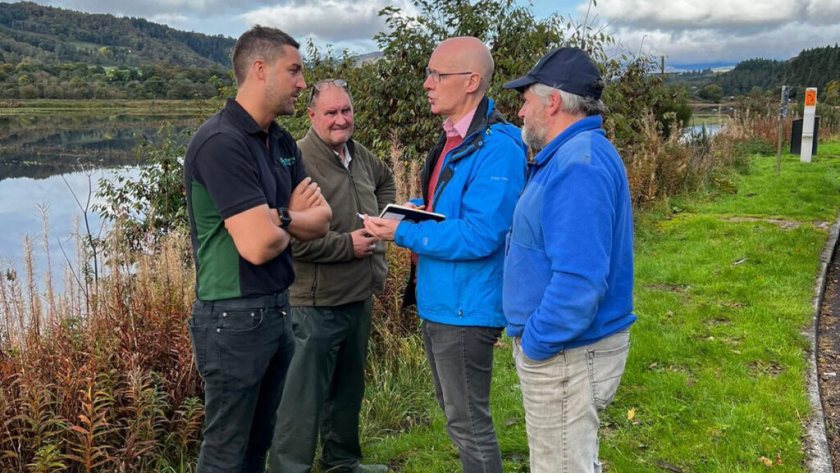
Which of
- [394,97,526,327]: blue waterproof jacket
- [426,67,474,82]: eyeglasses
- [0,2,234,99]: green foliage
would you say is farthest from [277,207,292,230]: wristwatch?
[0,2,234,99]: green foliage

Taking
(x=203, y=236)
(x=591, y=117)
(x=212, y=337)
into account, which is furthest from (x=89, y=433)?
(x=591, y=117)

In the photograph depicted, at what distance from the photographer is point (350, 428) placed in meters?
3.69

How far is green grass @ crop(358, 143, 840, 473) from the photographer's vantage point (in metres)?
3.89

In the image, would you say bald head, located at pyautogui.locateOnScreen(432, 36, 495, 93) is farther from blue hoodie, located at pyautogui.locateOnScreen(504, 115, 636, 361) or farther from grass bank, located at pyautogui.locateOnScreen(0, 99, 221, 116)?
grass bank, located at pyautogui.locateOnScreen(0, 99, 221, 116)

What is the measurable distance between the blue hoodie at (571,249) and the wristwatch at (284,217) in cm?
83

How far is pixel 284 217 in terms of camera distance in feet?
8.35

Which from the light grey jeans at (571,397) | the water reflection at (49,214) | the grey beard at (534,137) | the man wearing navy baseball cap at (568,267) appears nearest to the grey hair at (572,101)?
the man wearing navy baseball cap at (568,267)

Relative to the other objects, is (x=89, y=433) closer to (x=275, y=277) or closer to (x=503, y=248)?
(x=275, y=277)

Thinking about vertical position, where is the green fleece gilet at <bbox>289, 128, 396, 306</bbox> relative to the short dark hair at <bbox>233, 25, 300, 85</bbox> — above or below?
below

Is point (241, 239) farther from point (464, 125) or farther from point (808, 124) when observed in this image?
point (808, 124)

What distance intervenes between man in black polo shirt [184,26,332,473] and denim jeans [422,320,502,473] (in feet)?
2.20

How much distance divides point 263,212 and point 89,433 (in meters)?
1.58

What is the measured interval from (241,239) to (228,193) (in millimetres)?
159

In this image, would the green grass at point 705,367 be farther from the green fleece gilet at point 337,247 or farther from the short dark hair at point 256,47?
the short dark hair at point 256,47
